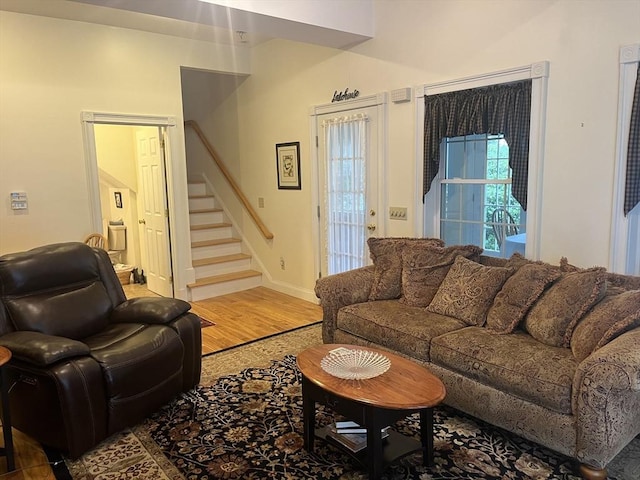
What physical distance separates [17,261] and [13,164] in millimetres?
1870

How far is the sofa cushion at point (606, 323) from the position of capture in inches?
90.0

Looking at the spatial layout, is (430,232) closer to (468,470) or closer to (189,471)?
(468,470)

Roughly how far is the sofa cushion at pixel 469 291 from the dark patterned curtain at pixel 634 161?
811 mm

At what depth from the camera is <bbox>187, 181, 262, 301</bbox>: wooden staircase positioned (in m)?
5.71

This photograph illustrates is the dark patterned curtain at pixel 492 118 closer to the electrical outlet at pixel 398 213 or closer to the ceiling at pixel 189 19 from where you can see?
the electrical outlet at pixel 398 213

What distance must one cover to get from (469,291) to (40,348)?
8.19 ft

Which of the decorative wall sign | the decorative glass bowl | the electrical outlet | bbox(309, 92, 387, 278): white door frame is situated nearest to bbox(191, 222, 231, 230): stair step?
bbox(309, 92, 387, 278): white door frame

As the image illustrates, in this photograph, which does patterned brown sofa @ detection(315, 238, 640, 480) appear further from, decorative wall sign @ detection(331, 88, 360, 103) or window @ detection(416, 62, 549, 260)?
decorative wall sign @ detection(331, 88, 360, 103)

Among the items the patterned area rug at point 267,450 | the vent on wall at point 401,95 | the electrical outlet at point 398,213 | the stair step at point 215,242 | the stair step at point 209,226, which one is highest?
the vent on wall at point 401,95

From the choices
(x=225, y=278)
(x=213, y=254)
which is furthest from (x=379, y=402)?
(x=213, y=254)

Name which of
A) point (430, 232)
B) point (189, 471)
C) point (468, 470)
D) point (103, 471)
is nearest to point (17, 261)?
point (103, 471)

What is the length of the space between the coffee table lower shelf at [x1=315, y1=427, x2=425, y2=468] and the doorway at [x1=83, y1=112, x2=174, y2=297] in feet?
11.9

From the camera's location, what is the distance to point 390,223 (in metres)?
4.37

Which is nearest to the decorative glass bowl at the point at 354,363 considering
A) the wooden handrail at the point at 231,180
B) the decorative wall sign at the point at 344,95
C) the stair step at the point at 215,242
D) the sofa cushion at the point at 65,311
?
the sofa cushion at the point at 65,311
